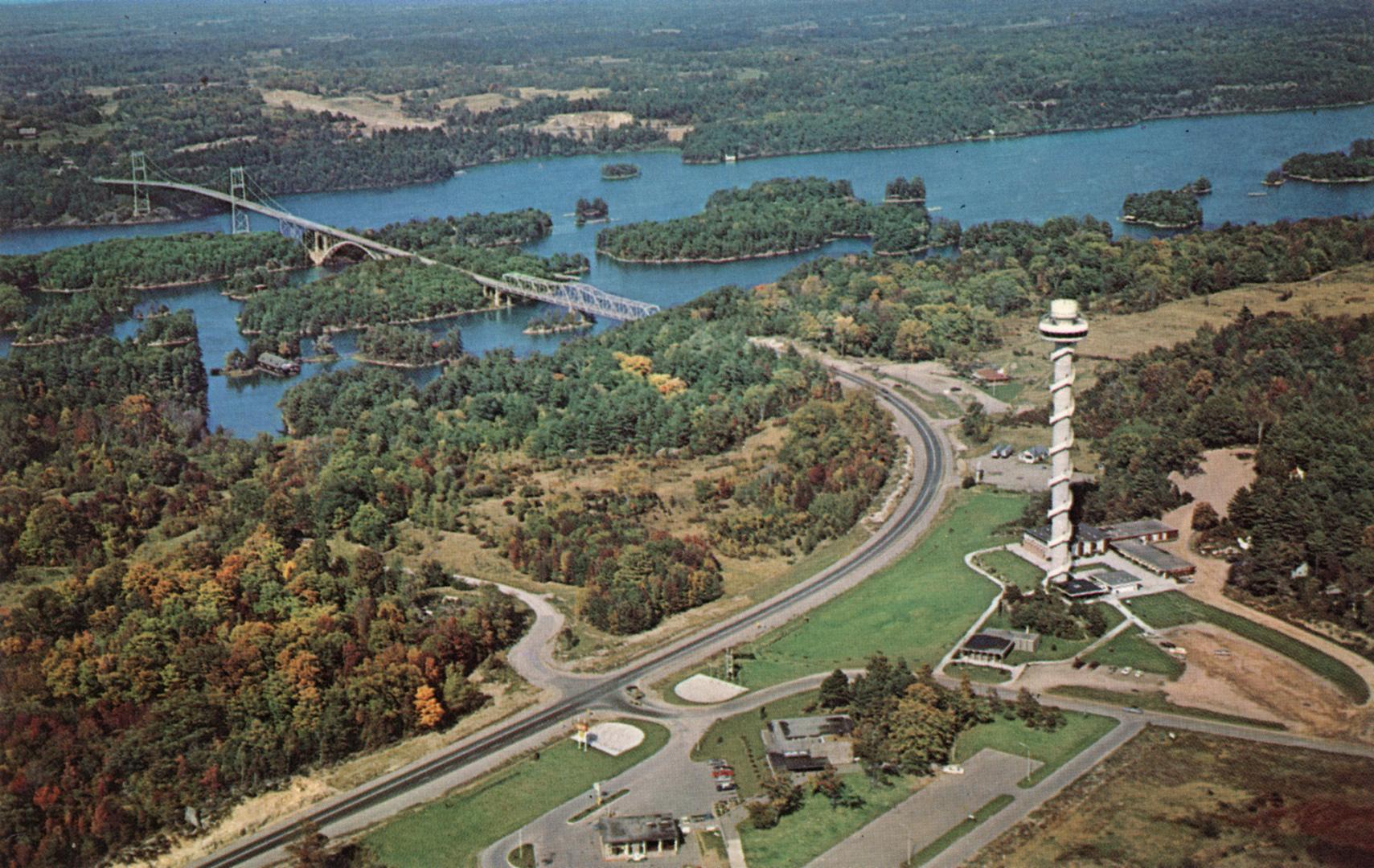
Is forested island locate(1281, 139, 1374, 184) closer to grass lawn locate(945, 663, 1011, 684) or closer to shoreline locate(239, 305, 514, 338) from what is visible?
shoreline locate(239, 305, 514, 338)

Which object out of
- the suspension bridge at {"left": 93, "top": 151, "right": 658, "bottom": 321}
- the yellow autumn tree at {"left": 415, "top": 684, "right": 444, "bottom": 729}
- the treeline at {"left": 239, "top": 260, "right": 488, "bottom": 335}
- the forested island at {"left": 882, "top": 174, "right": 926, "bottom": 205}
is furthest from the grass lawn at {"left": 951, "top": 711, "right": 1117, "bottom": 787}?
the forested island at {"left": 882, "top": 174, "right": 926, "bottom": 205}

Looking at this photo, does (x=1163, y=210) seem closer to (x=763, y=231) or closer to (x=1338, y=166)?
(x=1338, y=166)

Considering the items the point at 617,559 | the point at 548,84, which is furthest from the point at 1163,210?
the point at 548,84

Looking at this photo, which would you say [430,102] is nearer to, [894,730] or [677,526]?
A: [677,526]

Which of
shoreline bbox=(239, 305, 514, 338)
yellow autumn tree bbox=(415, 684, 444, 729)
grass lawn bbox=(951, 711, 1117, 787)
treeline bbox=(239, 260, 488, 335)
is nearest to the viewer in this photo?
grass lawn bbox=(951, 711, 1117, 787)

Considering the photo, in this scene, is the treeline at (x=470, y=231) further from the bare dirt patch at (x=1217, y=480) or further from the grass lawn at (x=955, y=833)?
the grass lawn at (x=955, y=833)

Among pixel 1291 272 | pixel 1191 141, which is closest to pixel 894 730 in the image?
pixel 1291 272

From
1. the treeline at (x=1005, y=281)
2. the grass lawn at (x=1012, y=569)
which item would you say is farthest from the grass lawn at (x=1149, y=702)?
the treeline at (x=1005, y=281)
